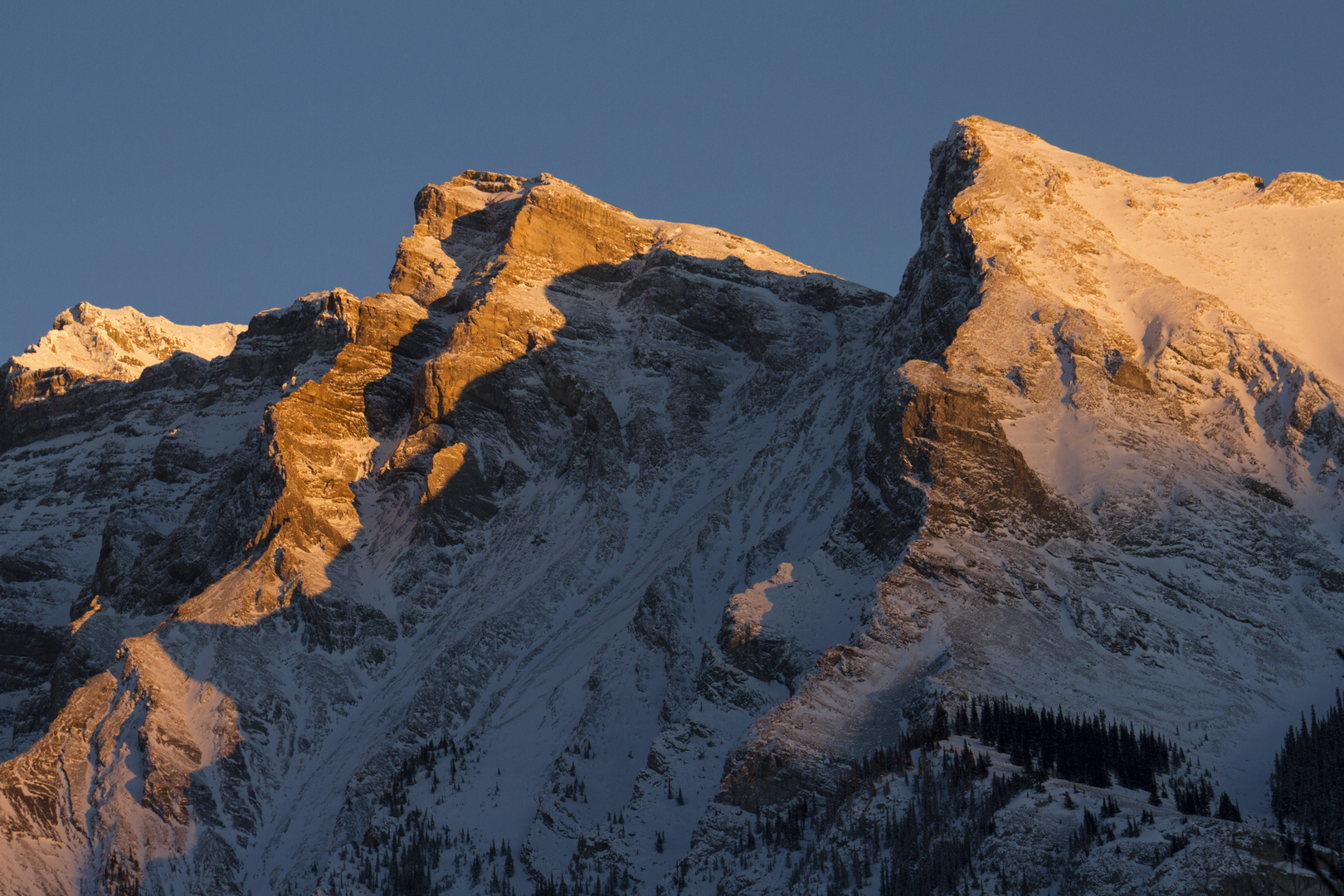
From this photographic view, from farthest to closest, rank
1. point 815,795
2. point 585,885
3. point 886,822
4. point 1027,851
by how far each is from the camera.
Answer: point 585,885 < point 815,795 < point 886,822 < point 1027,851

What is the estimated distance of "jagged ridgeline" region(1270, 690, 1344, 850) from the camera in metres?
153

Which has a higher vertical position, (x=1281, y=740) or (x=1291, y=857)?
(x=1281, y=740)

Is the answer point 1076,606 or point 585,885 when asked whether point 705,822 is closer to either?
point 585,885

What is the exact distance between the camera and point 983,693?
588ft

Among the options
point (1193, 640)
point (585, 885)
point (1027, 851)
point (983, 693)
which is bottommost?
point (585, 885)

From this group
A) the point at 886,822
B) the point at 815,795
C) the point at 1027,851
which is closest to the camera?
the point at 1027,851

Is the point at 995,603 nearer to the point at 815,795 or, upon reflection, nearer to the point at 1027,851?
the point at 815,795

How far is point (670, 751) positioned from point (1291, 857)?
3564 inches

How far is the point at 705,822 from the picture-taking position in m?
179

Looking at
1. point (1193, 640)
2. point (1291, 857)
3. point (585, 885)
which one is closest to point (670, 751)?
point (585, 885)

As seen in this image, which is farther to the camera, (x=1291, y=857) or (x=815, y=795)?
(x=815, y=795)

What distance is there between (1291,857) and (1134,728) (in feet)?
205

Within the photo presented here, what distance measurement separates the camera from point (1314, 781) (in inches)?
6348

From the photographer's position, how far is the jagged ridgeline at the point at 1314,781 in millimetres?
152750
